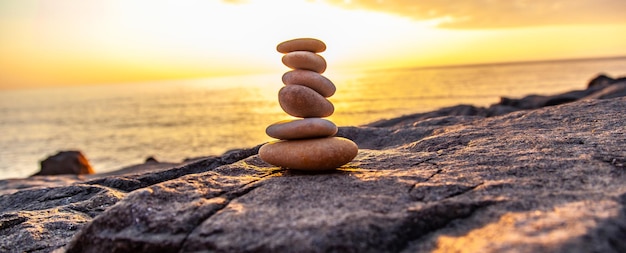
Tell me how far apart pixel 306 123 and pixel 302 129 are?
65mm

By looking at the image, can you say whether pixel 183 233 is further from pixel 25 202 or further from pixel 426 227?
pixel 25 202

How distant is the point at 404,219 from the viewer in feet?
7.96

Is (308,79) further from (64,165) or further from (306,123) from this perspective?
(64,165)

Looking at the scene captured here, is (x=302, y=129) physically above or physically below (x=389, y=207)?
above

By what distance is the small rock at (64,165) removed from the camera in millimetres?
11031

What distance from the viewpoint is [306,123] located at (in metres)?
3.71

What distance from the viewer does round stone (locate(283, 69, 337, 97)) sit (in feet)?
13.1

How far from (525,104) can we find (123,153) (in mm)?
19138

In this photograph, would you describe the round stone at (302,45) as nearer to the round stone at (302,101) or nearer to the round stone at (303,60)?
the round stone at (303,60)

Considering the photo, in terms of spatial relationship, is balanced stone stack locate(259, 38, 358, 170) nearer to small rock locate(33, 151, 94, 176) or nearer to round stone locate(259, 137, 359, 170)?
round stone locate(259, 137, 359, 170)

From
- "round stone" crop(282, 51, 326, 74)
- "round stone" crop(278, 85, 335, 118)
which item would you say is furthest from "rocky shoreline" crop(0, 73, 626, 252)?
"round stone" crop(282, 51, 326, 74)

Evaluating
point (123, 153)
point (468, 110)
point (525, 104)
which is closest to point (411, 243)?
point (468, 110)

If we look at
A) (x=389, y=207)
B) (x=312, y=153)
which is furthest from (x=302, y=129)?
(x=389, y=207)

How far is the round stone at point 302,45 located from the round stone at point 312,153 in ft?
3.07
